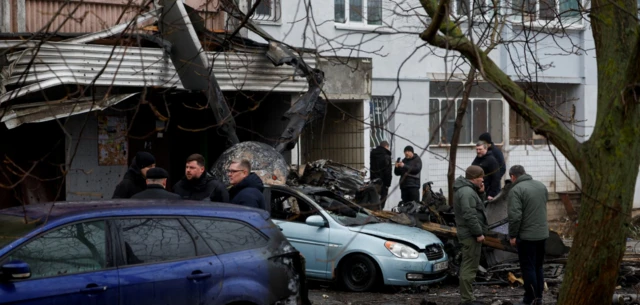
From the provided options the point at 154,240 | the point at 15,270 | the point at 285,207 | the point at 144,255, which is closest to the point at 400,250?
the point at 285,207

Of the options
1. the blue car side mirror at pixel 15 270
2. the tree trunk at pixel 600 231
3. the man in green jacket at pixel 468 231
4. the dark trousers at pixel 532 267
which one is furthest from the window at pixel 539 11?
the blue car side mirror at pixel 15 270

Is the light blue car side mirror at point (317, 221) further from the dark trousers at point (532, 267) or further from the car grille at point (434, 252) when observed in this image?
the dark trousers at point (532, 267)

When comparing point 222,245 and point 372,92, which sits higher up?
point 372,92

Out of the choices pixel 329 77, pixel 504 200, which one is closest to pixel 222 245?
pixel 504 200

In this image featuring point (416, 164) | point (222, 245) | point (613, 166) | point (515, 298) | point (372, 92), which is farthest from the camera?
point (372, 92)

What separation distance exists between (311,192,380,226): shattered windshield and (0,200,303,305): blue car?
4222 millimetres

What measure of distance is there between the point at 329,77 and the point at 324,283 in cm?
604

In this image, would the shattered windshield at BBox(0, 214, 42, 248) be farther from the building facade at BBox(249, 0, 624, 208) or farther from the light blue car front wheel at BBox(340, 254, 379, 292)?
the building facade at BBox(249, 0, 624, 208)

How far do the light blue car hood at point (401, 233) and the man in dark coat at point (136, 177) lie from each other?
2920mm

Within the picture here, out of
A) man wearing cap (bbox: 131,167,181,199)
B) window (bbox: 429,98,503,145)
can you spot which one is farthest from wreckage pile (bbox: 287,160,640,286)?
window (bbox: 429,98,503,145)

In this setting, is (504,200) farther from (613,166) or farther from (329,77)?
(613,166)

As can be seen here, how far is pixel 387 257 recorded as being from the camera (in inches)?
456

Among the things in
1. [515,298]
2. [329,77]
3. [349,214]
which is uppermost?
[329,77]

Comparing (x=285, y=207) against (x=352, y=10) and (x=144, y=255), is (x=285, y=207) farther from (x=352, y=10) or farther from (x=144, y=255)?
(x=352, y=10)
